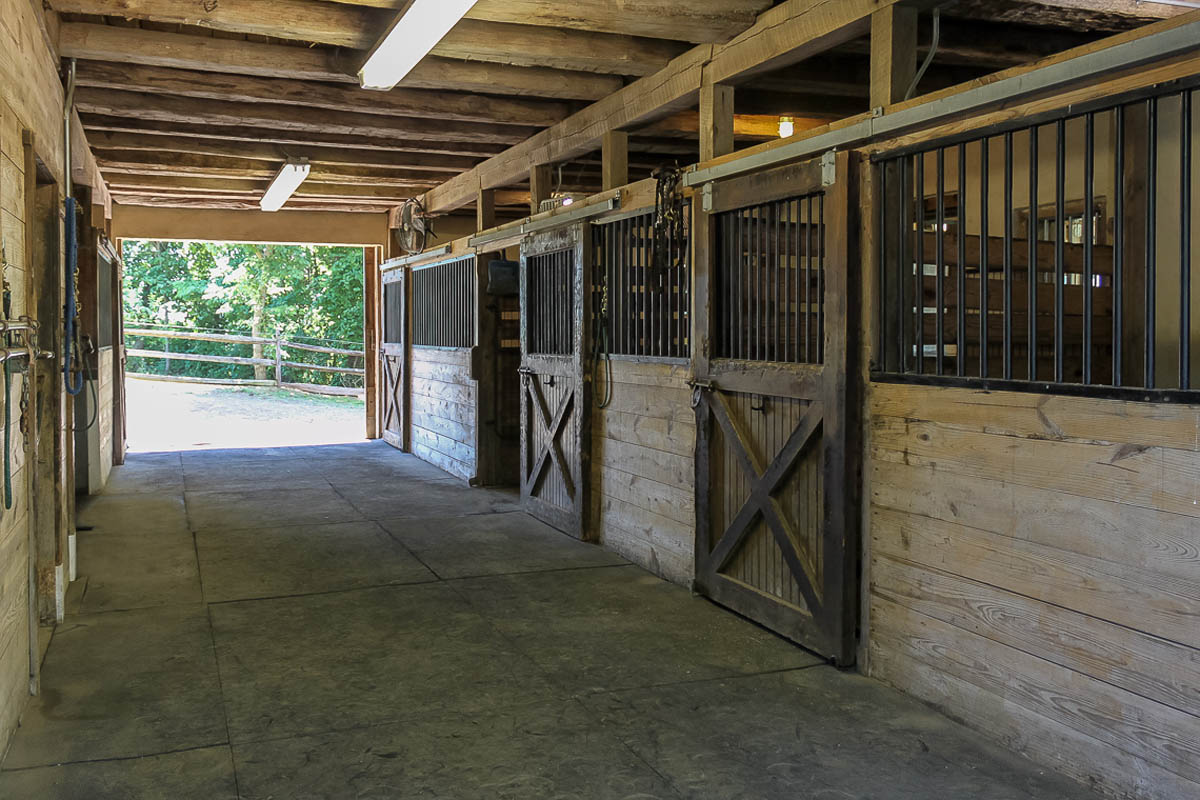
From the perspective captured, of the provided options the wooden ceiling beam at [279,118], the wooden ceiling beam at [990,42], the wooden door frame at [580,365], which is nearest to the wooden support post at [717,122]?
the wooden ceiling beam at [990,42]

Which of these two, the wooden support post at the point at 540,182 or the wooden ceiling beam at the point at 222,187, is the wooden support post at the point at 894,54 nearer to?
the wooden support post at the point at 540,182

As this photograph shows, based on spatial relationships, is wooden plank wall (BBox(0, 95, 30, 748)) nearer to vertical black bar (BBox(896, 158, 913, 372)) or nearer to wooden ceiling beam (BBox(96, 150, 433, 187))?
vertical black bar (BBox(896, 158, 913, 372))

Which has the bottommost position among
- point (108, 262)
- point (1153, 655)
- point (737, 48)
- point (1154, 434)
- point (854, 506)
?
point (1153, 655)

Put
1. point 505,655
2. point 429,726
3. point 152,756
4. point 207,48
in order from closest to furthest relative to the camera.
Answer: point 152,756
point 429,726
point 505,655
point 207,48

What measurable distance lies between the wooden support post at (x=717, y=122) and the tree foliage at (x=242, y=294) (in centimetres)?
1564

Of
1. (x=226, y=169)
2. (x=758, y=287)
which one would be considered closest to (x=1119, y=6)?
(x=758, y=287)

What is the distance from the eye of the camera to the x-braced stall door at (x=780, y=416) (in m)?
3.32

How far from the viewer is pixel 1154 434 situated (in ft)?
7.59

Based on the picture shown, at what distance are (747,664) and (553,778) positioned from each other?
108cm

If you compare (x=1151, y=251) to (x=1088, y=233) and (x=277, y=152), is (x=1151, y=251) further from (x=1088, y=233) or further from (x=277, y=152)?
(x=277, y=152)

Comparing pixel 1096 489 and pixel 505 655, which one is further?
pixel 505 655

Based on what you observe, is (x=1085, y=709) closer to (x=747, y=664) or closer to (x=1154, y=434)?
(x=1154, y=434)

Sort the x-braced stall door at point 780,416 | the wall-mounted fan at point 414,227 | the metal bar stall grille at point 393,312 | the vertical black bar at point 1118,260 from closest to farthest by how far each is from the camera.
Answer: the vertical black bar at point 1118,260 < the x-braced stall door at point 780,416 < the wall-mounted fan at point 414,227 < the metal bar stall grille at point 393,312

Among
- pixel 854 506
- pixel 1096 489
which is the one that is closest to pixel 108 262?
pixel 854 506
